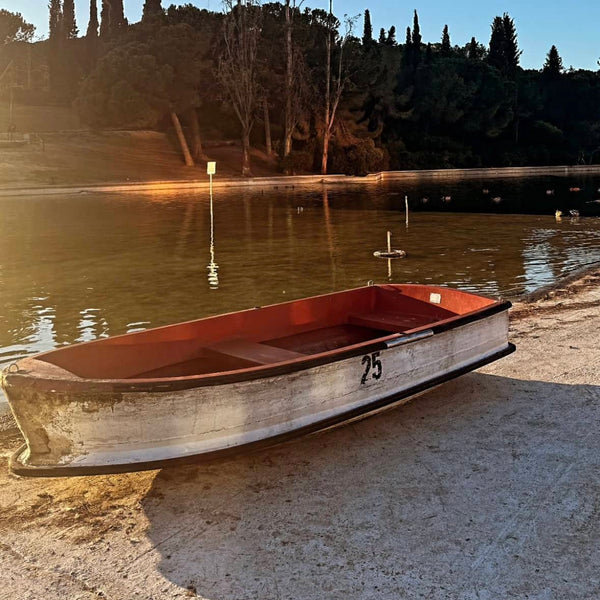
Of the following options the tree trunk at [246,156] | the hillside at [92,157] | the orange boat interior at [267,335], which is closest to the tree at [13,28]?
the hillside at [92,157]

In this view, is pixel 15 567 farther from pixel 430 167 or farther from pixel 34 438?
pixel 430 167

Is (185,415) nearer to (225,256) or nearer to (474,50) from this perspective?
(225,256)

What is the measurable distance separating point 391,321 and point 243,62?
51982 millimetres

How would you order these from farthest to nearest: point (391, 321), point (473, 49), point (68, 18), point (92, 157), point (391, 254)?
point (473, 49) < point (68, 18) < point (92, 157) < point (391, 254) < point (391, 321)

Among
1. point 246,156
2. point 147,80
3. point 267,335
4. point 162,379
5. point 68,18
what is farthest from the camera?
point 68,18

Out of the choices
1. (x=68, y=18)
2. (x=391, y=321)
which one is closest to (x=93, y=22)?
(x=68, y=18)

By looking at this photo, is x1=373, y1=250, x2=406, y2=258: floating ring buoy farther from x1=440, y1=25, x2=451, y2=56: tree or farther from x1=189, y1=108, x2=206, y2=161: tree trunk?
x1=440, y1=25, x2=451, y2=56: tree

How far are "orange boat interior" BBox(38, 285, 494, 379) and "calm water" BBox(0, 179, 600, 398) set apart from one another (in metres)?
4.19

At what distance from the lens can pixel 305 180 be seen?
189 ft

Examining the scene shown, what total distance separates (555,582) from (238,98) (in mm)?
56623

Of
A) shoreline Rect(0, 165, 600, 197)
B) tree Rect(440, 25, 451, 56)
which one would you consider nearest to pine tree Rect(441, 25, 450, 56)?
tree Rect(440, 25, 451, 56)

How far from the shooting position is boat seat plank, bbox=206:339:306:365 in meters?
6.46

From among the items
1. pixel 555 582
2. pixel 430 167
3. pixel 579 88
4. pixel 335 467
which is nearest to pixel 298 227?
pixel 335 467

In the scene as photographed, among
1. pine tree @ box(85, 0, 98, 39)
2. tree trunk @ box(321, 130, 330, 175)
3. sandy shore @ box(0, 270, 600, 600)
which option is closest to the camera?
sandy shore @ box(0, 270, 600, 600)
